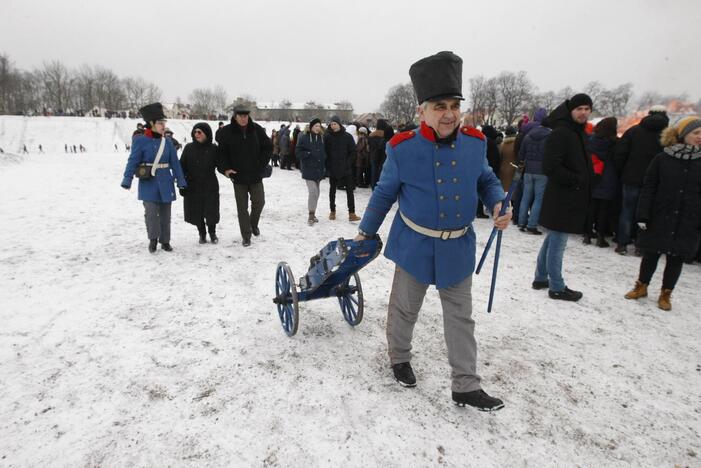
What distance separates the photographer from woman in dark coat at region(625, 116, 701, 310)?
411 cm

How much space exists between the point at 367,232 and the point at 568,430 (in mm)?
2016

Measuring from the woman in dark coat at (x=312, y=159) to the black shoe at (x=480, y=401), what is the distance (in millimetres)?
5584

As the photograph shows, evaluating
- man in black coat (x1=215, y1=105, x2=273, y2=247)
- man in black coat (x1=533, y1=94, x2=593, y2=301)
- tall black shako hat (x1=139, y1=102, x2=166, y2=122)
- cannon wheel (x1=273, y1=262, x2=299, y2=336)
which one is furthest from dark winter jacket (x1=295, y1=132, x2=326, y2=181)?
man in black coat (x1=533, y1=94, x2=593, y2=301)

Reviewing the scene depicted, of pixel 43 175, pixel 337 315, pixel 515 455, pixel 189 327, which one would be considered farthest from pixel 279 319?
pixel 43 175

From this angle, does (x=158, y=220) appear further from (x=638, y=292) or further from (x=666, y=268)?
(x=666, y=268)

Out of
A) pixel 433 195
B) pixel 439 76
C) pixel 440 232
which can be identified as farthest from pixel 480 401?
pixel 439 76

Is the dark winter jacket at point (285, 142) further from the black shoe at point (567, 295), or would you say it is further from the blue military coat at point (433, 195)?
the blue military coat at point (433, 195)

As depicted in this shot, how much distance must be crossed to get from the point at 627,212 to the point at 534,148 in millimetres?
2024

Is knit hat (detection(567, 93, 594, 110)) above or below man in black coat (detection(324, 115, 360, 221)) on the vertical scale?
above

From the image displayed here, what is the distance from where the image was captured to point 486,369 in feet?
11.1

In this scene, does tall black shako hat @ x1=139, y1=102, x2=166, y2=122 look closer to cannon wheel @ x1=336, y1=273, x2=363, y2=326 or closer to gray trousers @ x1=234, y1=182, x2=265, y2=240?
gray trousers @ x1=234, y1=182, x2=265, y2=240

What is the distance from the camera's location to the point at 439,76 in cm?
246

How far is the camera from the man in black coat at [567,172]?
4.34 metres

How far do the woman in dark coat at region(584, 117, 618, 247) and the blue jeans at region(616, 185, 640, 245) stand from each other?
38 cm
